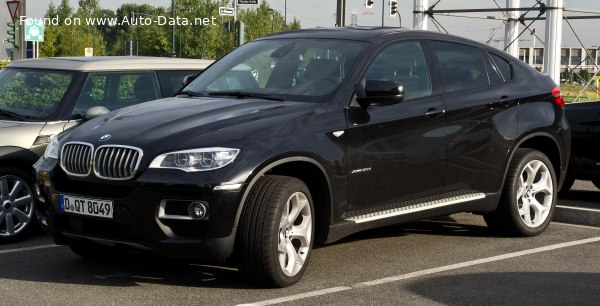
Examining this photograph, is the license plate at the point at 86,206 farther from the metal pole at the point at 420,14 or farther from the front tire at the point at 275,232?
the metal pole at the point at 420,14

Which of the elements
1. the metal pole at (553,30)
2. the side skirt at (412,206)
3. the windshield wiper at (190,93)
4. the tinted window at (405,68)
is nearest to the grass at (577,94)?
the metal pole at (553,30)

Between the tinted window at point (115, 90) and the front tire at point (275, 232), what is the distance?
10.0ft

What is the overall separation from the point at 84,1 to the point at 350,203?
90.7 m

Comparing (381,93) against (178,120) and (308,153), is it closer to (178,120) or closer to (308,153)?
(308,153)

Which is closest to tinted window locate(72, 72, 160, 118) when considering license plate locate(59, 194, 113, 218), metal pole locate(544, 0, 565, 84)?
license plate locate(59, 194, 113, 218)

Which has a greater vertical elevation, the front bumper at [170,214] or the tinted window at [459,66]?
the tinted window at [459,66]

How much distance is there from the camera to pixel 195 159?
244 inches

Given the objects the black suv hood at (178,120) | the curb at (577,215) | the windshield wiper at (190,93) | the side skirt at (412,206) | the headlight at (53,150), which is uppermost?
the windshield wiper at (190,93)

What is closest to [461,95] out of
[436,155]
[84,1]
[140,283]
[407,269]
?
[436,155]

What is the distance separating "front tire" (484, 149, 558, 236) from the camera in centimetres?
849

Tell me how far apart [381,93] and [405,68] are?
0.75 meters

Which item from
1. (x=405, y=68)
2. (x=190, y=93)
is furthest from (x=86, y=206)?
(x=405, y=68)

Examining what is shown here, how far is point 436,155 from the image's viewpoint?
7.62 metres

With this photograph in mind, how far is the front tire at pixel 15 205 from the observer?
8.38 meters
